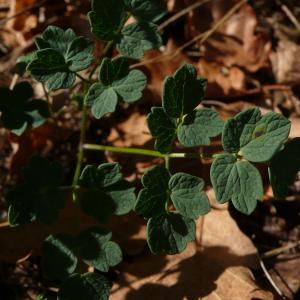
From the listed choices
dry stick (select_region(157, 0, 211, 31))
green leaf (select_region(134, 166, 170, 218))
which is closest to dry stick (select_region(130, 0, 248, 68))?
dry stick (select_region(157, 0, 211, 31))

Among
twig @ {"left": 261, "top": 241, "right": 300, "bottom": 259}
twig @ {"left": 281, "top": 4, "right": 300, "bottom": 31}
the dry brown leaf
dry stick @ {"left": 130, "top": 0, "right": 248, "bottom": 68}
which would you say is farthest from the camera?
twig @ {"left": 281, "top": 4, "right": 300, "bottom": 31}

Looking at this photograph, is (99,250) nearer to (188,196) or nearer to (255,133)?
(188,196)

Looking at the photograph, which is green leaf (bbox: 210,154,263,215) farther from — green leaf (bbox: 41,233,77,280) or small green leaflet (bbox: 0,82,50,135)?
small green leaflet (bbox: 0,82,50,135)

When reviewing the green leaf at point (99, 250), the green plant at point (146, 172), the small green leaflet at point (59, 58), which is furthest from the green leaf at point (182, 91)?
the green leaf at point (99, 250)

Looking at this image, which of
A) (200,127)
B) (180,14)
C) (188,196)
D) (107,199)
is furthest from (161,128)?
(180,14)

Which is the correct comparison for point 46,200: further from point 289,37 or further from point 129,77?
point 289,37

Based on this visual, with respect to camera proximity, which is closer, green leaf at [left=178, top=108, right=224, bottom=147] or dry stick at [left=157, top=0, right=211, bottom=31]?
green leaf at [left=178, top=108, right=224, bottom=147]
